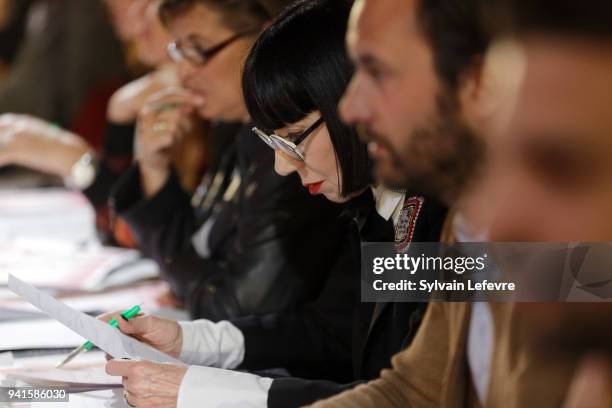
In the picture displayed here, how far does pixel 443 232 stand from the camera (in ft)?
3.84

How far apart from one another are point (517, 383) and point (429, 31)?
36 centimetres

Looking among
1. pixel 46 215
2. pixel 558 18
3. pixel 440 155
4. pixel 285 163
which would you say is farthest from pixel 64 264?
pixel 558 18

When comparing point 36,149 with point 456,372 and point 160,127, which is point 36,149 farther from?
point 456,372

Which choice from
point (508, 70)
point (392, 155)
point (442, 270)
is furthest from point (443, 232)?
point (508, 70)

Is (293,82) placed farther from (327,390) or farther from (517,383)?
(517,383)

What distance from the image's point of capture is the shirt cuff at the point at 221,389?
1245mm

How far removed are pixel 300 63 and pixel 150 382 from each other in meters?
0.47

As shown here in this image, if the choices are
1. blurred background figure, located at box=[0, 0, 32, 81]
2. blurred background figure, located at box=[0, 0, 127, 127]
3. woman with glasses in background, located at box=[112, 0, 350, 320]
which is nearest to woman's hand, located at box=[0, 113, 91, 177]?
woman with glasses in background, located at box=[112, 0, 350, 320]

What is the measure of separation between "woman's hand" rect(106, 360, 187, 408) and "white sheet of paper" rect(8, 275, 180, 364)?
48 mm

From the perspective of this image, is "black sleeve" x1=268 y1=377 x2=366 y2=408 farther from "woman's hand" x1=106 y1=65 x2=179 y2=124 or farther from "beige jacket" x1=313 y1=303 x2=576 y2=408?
"woman's hand" x1=106 y1=65 x2=179 y2=124

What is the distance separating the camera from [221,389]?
1.26 m

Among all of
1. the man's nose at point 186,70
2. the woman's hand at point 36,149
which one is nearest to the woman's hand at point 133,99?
the woman's hand at point 36,149

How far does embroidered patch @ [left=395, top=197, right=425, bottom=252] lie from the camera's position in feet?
4.06

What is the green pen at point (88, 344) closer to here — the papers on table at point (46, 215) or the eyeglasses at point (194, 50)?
the eyeglasses at point (194, 50)
